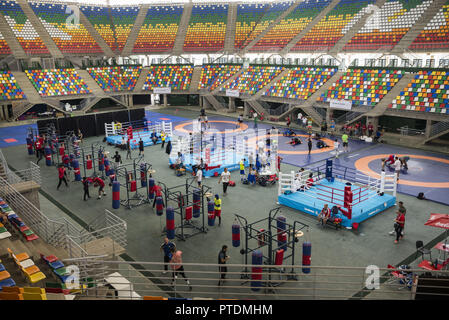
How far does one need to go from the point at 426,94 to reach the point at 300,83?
1361 cm

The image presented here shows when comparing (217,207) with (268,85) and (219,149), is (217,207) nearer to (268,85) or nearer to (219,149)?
(219,149)

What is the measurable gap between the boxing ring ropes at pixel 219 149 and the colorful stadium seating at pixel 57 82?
20.8 meters

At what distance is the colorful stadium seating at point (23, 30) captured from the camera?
47812 millimetres

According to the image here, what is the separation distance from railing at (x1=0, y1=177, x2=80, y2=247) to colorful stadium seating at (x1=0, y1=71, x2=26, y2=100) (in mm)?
29356

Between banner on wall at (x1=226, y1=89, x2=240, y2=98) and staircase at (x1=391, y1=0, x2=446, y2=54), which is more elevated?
staircase at (x1=391, y1=0, x2=446, y2=54)

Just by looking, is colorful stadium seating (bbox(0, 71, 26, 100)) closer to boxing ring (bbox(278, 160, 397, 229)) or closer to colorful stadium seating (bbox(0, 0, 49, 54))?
colorful stadium seating (bbox(0, 0, 49, 54))

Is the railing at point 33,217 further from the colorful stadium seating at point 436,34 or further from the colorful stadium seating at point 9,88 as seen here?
the colorful stadium seating at point 436,34

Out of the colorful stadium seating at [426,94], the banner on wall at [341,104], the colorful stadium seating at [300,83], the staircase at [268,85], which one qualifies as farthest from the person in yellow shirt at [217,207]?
the staircase at [268,85]

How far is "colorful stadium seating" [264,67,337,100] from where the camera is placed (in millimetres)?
41094

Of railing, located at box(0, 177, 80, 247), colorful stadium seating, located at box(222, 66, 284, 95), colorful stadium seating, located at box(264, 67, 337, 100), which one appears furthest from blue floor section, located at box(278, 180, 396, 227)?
colorful stadium seating, located at box(222, 66, 284, 95)

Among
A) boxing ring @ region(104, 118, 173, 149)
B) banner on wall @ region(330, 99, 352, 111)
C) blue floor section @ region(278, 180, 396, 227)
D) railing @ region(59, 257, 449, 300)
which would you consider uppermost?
banner on wall @ region(330, 99, 352, 111)

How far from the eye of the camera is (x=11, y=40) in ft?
154

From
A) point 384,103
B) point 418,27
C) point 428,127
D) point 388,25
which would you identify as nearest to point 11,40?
point 384,103
